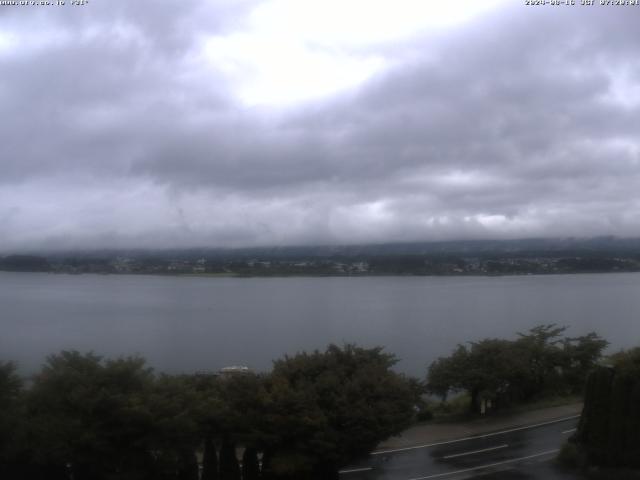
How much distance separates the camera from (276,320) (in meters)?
76.2

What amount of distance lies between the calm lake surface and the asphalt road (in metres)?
20.7

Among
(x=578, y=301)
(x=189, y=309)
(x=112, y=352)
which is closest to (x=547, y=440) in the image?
(x=112, y=352)

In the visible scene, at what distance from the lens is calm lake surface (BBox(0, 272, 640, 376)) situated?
5388 centimetres

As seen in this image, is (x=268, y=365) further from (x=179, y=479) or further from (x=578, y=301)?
(x=578, y=301)

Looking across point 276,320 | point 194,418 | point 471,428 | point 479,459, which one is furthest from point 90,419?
point 276,320

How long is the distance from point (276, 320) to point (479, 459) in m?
57.0

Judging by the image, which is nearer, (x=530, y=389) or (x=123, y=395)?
(x=123, y=395)

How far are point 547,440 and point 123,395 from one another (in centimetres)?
1309

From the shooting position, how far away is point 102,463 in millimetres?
14680

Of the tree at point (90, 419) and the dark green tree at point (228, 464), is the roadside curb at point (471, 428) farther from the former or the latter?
the tree at point (90, 419)

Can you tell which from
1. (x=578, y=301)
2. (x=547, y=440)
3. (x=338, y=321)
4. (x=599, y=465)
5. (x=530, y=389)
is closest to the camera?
(x=599, y=465)

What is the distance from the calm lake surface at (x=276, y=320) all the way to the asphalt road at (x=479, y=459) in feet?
67.9

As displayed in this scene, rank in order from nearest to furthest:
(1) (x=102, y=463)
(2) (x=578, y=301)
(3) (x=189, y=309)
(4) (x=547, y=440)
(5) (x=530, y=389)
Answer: (1) (x=102, y=463)
(4) (x=547, y=440)
(5) (x=530, y=389)
(3) (x=189, y=309)
(2) (x=578, y=301)

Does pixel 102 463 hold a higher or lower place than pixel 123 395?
lower
